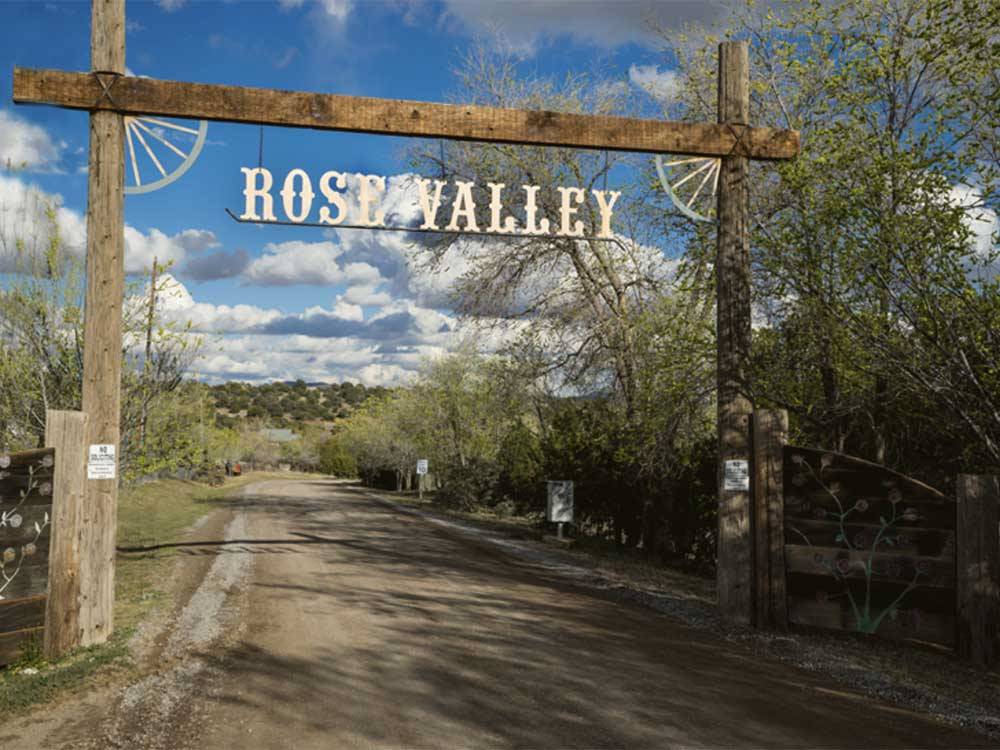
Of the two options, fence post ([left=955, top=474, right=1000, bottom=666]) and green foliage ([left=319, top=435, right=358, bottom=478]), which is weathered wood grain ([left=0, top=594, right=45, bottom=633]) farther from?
green foliage ([left=319, top=435, right=358, bottom=478])

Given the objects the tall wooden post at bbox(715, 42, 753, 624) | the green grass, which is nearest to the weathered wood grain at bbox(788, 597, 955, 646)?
the tall wooden post at bbox(715, 42, 753, 624)

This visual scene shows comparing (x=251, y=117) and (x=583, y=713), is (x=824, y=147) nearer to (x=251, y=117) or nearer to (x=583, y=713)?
(x=251, y=117)

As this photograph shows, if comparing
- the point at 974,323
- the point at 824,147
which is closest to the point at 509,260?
the point at 824,147

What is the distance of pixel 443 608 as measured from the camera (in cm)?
951

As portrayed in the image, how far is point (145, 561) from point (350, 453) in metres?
68.7

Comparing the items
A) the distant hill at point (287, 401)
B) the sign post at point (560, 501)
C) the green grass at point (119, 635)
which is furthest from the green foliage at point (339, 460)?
the sign post at point (560, 501)

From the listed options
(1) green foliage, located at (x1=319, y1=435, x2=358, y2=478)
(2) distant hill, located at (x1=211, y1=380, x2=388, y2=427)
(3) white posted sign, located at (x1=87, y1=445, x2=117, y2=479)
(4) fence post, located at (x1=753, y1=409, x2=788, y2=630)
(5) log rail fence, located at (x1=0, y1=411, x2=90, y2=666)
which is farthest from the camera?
(2) distant hill, located at (x1=211, y1=380, x2=388, y2=427)

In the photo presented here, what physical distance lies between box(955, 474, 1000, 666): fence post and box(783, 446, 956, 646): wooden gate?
0.43 feet

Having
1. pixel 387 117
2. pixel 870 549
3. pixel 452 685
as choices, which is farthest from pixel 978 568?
pixel 387 117

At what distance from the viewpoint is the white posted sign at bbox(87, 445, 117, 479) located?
785 centimetres

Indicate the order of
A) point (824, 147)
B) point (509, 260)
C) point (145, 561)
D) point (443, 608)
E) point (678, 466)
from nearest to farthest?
point (443, 608), point (824, 147), point (145, 561), point (678, 466), point (509, 260)

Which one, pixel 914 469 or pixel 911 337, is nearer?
pixel 911 337

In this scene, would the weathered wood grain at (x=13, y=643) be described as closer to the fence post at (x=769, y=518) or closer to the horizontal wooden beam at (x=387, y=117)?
the horizontal wooden beam at (x=387, y=117)

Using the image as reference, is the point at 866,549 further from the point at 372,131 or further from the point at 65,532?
the point at 65,532
